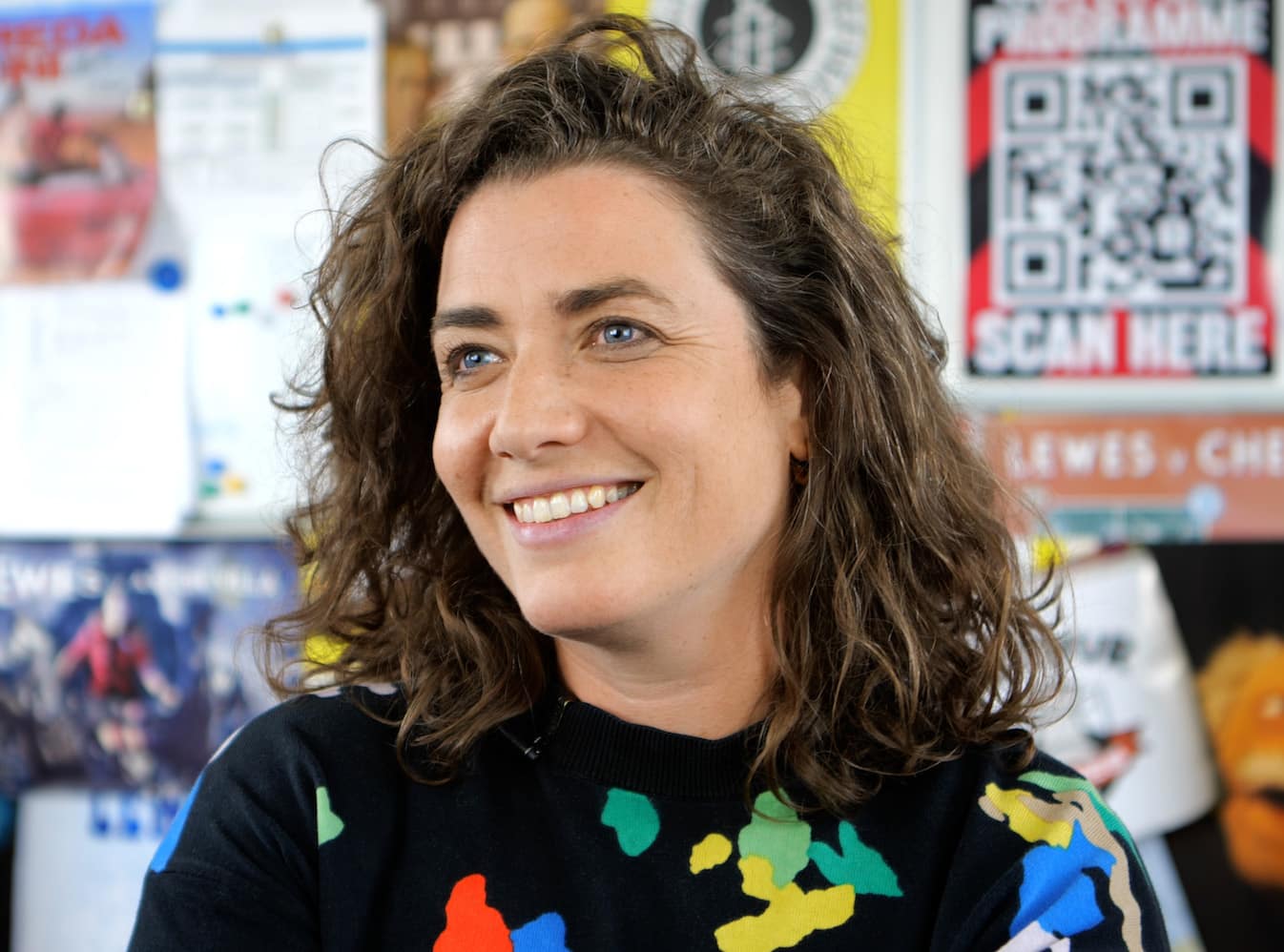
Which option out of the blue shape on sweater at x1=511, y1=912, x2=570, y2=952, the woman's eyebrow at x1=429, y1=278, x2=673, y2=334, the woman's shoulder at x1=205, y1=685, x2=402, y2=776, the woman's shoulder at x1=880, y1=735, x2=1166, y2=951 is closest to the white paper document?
the woman's shoulder at x1=205, y1=685, x2=402, y2=776

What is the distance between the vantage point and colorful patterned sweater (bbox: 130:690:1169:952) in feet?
3.02

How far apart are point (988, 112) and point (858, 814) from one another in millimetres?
1040

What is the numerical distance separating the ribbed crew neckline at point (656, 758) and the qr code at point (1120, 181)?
904 mm

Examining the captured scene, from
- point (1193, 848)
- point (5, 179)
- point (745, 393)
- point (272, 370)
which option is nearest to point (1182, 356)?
point (1193, 848)

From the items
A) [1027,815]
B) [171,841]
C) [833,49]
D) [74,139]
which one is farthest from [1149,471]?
[74,139]

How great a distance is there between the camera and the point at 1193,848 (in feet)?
5.40

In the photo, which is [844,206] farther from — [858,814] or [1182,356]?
[1182,356]

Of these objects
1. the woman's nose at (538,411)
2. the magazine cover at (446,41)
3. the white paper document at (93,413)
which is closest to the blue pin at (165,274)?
the white paper document at (93,413)

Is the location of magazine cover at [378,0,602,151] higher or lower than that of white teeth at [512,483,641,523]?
higher

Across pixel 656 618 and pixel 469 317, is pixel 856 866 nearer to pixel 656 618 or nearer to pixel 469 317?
pixel 656 618

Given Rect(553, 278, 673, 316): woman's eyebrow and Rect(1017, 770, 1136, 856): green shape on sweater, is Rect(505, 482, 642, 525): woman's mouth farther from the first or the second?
Rect(1017, 770, 1136, 856): green shape on sweater

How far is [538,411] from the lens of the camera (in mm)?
926

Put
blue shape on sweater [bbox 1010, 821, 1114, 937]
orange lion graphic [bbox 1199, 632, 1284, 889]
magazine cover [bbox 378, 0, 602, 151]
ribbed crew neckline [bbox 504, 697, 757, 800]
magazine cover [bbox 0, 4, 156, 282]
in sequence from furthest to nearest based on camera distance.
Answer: magazine cover [bbox 0, 4, 156, 282]
magazine cover [bbox 378, 0, 602, 151]
orange lion graphic [bbox 1199, 632, 1284, 889]
ribbed crew neckline [bbox 504, 697, 757, 800]
blue shape on sweater [bbox 1010, 821, 1114, 937]

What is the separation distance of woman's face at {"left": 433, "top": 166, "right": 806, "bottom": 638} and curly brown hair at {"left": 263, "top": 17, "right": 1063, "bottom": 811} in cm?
4
